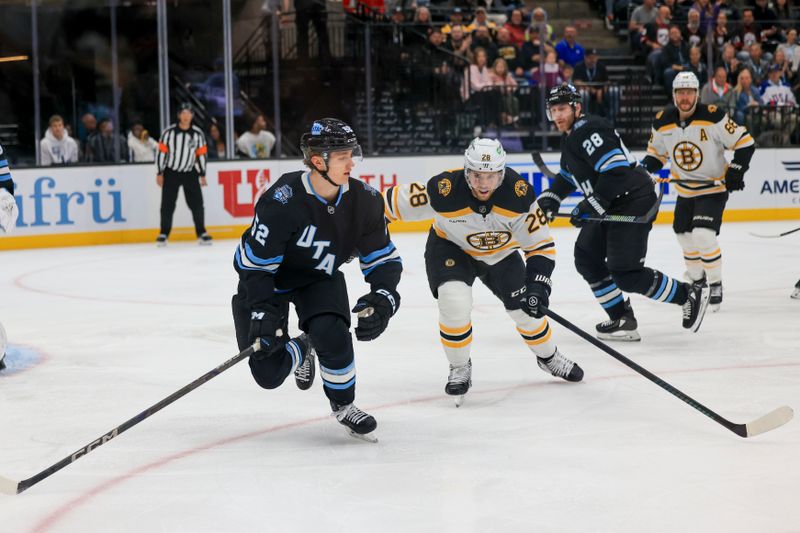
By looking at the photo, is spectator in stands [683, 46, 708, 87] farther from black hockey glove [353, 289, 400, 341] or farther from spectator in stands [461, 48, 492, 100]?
black hockey glove [353, 289, 400, 341]

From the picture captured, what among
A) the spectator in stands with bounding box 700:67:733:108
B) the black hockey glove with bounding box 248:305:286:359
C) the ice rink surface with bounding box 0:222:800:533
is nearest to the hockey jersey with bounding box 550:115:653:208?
the ice rink surface with bounding box 0:222:800:533

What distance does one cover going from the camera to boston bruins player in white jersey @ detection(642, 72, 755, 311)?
6.52 metres

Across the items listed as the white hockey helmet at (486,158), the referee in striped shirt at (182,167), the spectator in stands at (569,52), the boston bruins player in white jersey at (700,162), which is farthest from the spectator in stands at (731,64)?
the white hockey helmet at (486,158)

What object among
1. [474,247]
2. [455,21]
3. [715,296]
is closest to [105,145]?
[455,21]

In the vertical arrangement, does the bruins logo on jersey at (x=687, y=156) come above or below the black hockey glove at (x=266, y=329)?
above

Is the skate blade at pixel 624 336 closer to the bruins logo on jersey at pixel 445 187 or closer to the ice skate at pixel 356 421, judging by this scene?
the bruins logo on jersey at pixel 445 187

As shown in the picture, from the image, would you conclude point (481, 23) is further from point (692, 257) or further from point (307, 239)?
point (307, 239)

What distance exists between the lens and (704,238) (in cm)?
665

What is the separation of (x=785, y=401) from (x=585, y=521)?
5.44 ft

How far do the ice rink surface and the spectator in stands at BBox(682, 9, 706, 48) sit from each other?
637cm

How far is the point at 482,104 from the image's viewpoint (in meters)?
11.6

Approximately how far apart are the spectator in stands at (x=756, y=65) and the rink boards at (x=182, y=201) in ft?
2.97

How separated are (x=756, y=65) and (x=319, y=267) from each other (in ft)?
32.7

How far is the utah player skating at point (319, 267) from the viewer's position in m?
3.46
